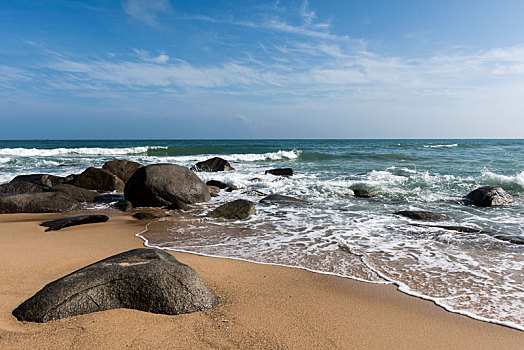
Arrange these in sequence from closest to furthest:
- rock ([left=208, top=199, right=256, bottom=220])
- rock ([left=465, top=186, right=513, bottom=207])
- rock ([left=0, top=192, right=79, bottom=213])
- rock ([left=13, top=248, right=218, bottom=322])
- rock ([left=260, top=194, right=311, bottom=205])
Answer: rock ([left=13, top=248, right=218, bottom=322]) → rock ([left=208, top=199, right=256, bottom=220]) → rock ([left=0, top=192, right=79, bottom=213]) → rock ([left=465, top=186, right=513, bottom=207]) → rock ([left=260, top=194, right=311, bottom=205])

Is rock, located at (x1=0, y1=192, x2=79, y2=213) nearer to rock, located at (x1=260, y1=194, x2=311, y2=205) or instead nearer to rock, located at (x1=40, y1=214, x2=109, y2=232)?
rock, located at (x1=40, y1=214, x2=109, y2=232)

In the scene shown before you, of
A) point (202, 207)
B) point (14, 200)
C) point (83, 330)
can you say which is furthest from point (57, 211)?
point (83, 330)

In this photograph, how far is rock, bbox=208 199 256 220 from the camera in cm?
712

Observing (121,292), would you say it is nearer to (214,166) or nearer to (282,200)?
(282,200)

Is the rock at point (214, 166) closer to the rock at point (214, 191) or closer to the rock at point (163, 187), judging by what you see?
the rock at point (214, 191)

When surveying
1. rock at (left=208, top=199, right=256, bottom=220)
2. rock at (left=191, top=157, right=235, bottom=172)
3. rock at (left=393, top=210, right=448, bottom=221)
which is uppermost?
rock at (left=191, top=157, right=235, bottom=172)

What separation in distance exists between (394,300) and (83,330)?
2.67 meters

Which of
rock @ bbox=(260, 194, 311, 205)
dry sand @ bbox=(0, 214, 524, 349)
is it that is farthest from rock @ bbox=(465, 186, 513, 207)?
dry sand @ bbox=(0, 214, 524, 349)

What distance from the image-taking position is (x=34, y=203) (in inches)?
306

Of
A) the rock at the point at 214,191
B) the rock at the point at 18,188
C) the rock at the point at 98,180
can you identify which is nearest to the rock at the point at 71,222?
the rock at the point at 214,191

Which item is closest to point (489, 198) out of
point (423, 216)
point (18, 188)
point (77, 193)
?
point (423, 216)

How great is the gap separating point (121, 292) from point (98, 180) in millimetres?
9363

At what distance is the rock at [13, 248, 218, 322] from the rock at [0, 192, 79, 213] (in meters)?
5.80

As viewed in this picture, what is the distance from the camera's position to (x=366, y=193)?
1030cm
